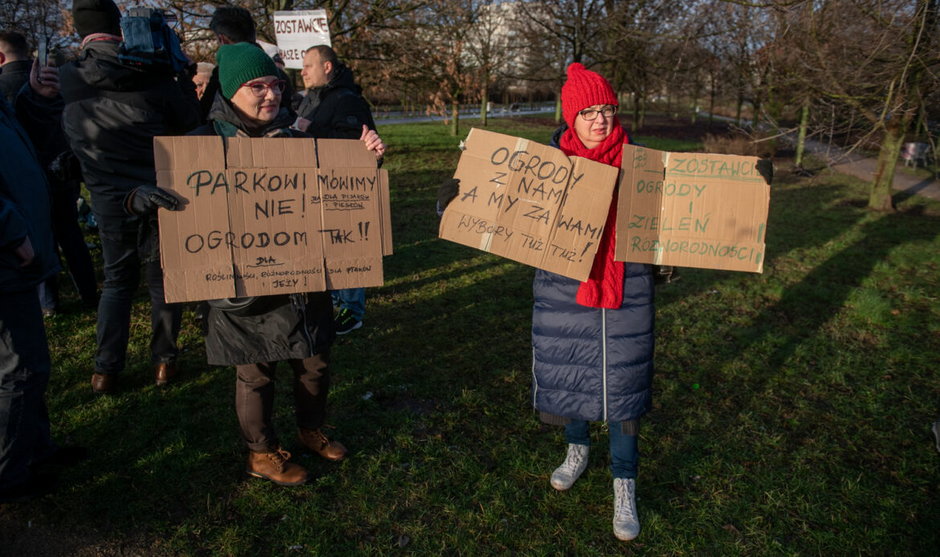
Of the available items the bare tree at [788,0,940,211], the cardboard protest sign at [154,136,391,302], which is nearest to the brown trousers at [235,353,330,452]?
the cardboard protest sign at [154,136,391,302]

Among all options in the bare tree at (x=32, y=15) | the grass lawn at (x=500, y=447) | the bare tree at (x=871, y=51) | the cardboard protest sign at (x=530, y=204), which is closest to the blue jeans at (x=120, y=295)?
the grass lawn at (x=500, y=447)

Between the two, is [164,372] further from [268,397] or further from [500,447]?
[500,447]

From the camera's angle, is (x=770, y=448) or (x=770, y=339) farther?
(x=770, y=339)

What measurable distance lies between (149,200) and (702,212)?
7.48 ft

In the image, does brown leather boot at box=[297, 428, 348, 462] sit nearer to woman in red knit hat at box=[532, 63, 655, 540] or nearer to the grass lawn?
the grass lawn

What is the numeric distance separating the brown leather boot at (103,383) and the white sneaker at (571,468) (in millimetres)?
2813

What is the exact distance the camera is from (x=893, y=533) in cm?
273

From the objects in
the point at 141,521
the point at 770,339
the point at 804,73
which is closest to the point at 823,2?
the point at 804,73

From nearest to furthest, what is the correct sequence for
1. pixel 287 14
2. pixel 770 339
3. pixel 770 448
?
pixel 770 448
pixel 770 339
pixel 287 14

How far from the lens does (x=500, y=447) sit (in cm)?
329

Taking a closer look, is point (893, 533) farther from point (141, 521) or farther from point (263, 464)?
point (141, 521)

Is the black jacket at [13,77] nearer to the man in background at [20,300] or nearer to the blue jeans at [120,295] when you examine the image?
the blue jeans at [120,295]

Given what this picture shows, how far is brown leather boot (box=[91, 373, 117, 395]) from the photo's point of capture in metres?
3.59

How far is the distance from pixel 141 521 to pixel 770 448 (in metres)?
3.40
